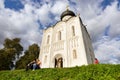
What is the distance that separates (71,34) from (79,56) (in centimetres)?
645

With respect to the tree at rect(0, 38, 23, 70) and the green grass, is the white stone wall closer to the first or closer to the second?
the tree at rect(0, 38, 23, 70)

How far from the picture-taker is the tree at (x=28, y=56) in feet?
139

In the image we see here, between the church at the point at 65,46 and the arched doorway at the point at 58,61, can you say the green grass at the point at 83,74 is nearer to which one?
the church at the point at 65,46

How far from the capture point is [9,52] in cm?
3819

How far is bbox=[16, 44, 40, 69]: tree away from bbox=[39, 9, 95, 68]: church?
8.02m

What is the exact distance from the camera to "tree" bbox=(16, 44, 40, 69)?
139 ft

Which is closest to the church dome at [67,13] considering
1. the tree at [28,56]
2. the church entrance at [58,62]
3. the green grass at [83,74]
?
the tree at [28,56]

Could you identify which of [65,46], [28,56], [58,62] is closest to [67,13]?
[65,46]

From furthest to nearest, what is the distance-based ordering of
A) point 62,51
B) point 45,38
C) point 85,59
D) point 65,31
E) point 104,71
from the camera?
1. point 45,38
2. point 65,31
3. point 62,51
4. point 85,59
5. point 104,71

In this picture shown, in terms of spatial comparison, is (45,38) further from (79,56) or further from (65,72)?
(65,72)

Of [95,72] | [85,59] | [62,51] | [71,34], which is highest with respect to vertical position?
[71,34]

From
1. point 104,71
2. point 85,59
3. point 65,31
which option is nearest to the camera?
point 104,71

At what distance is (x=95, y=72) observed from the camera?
12086 mm

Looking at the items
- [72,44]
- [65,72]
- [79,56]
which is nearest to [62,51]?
[72,44]
